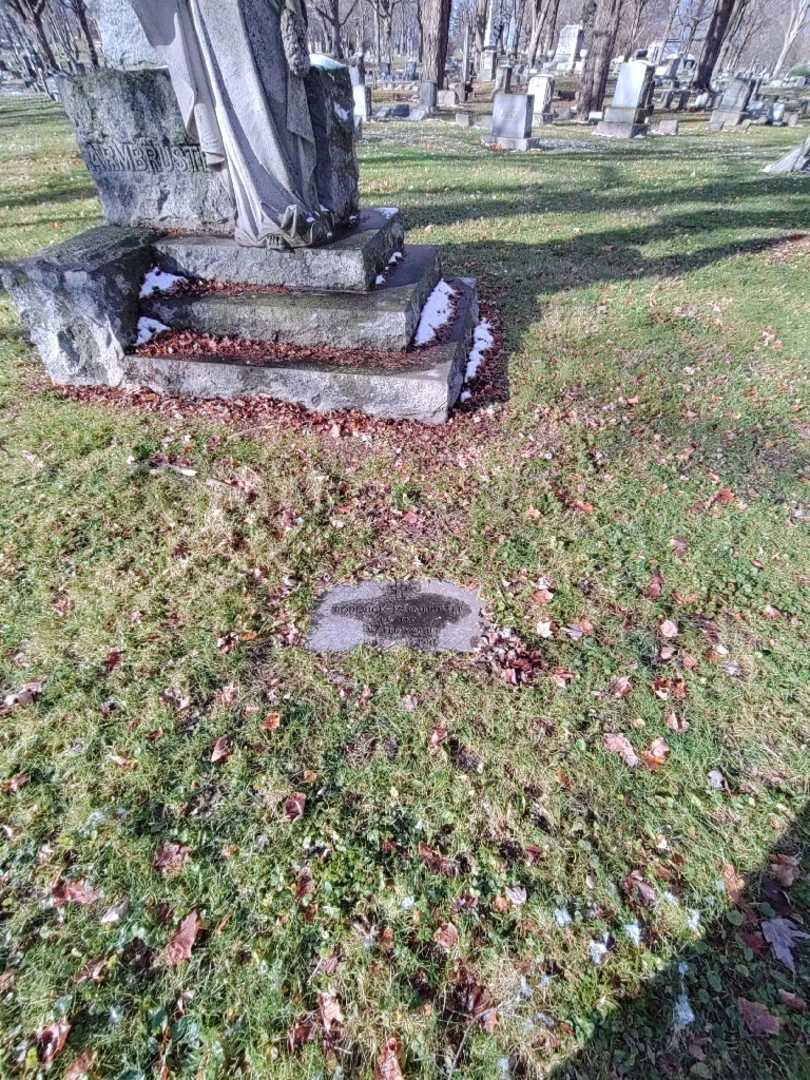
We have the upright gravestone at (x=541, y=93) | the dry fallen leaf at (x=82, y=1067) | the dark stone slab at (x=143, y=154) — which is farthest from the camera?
the upright gravestone at (x=541, y=93)

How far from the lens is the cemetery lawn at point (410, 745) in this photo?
1.71 metres

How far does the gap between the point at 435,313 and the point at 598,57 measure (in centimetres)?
1976

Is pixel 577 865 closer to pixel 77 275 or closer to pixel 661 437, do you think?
pixel 661 437

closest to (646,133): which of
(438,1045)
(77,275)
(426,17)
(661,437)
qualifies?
(426,17)

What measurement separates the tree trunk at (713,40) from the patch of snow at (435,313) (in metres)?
30.4

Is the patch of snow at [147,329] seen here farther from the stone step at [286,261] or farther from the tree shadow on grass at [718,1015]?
the tree shadow on grass at [718,1015]

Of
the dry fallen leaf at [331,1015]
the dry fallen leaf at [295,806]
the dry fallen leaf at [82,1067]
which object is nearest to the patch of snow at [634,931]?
the dry fallen leaf at [331,1015]

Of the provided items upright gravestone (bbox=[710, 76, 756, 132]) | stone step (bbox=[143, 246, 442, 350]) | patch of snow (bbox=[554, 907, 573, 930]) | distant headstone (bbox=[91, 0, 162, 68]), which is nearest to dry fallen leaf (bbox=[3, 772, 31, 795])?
patch of snow (bbox=[554, 907, 573, 930])

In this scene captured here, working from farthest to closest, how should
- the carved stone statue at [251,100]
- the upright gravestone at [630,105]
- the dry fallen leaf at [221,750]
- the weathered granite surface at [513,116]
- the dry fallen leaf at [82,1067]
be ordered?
1. the upright gravestone at [630,105]
2. the weathered granite surface at [513,116]
3. the carved stone statue at [251,100]
4. the dry fallen leaf at [221,750]
5. the dry fallen leaf at [82,1067]

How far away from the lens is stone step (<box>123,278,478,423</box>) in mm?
4184

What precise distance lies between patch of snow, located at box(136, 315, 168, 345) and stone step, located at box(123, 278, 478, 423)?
24 centimetres

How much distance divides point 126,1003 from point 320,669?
1309 millimetres

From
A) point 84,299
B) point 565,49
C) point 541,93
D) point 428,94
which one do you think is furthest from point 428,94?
point 565,49

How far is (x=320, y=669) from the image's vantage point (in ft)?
8.75
